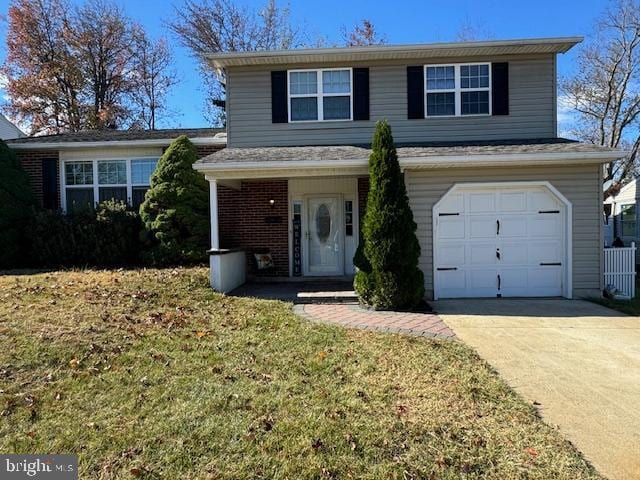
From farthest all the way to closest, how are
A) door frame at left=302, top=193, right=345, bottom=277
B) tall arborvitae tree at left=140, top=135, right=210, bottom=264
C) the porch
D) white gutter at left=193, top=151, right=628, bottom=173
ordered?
door frame at left=302, top=193, right=345, bottom=277, the porch, tall arborvitae tree at left=140, top=135, right=210, bottom=264, white gutter at left=193, top=151, right=628, bottom=173

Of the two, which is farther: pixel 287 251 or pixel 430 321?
pixel 287 251

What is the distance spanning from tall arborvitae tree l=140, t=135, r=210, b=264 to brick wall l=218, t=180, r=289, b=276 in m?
0.97

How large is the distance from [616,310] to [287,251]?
7.36 metres

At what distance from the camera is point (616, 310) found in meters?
7.72

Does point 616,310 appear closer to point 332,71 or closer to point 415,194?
point 415,194

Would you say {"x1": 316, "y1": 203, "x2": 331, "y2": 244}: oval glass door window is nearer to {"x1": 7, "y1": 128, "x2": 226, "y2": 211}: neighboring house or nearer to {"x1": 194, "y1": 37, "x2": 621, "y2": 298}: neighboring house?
{"x1": 194, "y1": 37, "x2": 621, "y2": 298}: neighboring house

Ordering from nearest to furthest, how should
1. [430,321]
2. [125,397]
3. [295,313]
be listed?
[125,397] → [430,321] → [295,313]

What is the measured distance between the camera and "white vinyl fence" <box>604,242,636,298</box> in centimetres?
886

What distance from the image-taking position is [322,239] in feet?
38.4

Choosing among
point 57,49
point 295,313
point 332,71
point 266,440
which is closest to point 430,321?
point 295,313

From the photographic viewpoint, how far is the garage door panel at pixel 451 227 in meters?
8.76

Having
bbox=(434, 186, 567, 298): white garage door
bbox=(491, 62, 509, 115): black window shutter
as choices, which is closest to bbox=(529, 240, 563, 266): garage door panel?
bbox=(434, 186, 567, 298): white garage door

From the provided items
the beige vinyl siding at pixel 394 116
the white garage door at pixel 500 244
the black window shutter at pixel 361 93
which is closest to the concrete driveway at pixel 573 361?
the white garage door at pixel 500 244

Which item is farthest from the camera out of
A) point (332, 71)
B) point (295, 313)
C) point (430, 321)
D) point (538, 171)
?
point (332, 71)
